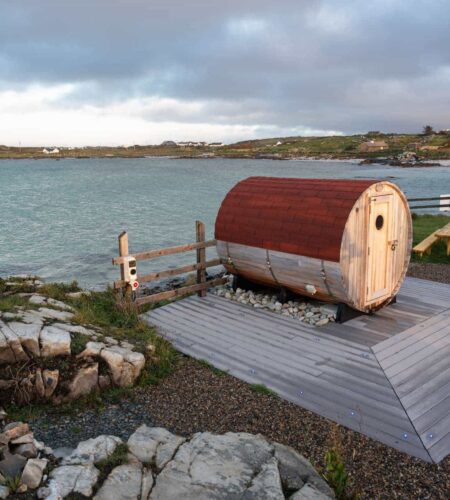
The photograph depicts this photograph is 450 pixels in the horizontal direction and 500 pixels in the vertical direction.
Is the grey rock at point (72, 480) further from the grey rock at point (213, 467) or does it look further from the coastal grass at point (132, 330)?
the coastal grass at point (132, 330)

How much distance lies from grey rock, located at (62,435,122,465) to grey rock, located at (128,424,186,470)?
202mm

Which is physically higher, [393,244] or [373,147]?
[373,147]

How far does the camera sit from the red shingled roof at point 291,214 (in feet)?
31.4

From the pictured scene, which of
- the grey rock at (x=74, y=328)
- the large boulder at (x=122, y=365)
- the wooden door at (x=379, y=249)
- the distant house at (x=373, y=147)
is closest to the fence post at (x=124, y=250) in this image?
the grey rock at (x=74, y=328)

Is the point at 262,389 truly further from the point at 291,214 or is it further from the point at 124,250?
the point at 124,250

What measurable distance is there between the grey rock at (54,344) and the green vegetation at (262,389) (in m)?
2.80

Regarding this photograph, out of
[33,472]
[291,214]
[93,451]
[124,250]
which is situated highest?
[291,214]

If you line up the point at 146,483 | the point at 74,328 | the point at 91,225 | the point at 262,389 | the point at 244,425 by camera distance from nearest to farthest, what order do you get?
the point at 146,483 → the point at 244,425 → the point at 262,389 → the point at 74,328 → the point at 91,225

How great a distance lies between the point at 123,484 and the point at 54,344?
318 centimetres

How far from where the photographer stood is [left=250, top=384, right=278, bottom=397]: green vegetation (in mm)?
7301

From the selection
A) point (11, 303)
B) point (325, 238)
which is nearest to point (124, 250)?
point (11, 303)

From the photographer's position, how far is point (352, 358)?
8375 mm

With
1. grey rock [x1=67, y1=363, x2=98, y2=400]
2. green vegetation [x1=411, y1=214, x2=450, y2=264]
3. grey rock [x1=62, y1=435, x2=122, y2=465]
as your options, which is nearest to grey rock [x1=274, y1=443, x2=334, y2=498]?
grey rock [x1=62, y1=435, x2=122, y2=465]

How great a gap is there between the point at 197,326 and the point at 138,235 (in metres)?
21.0
